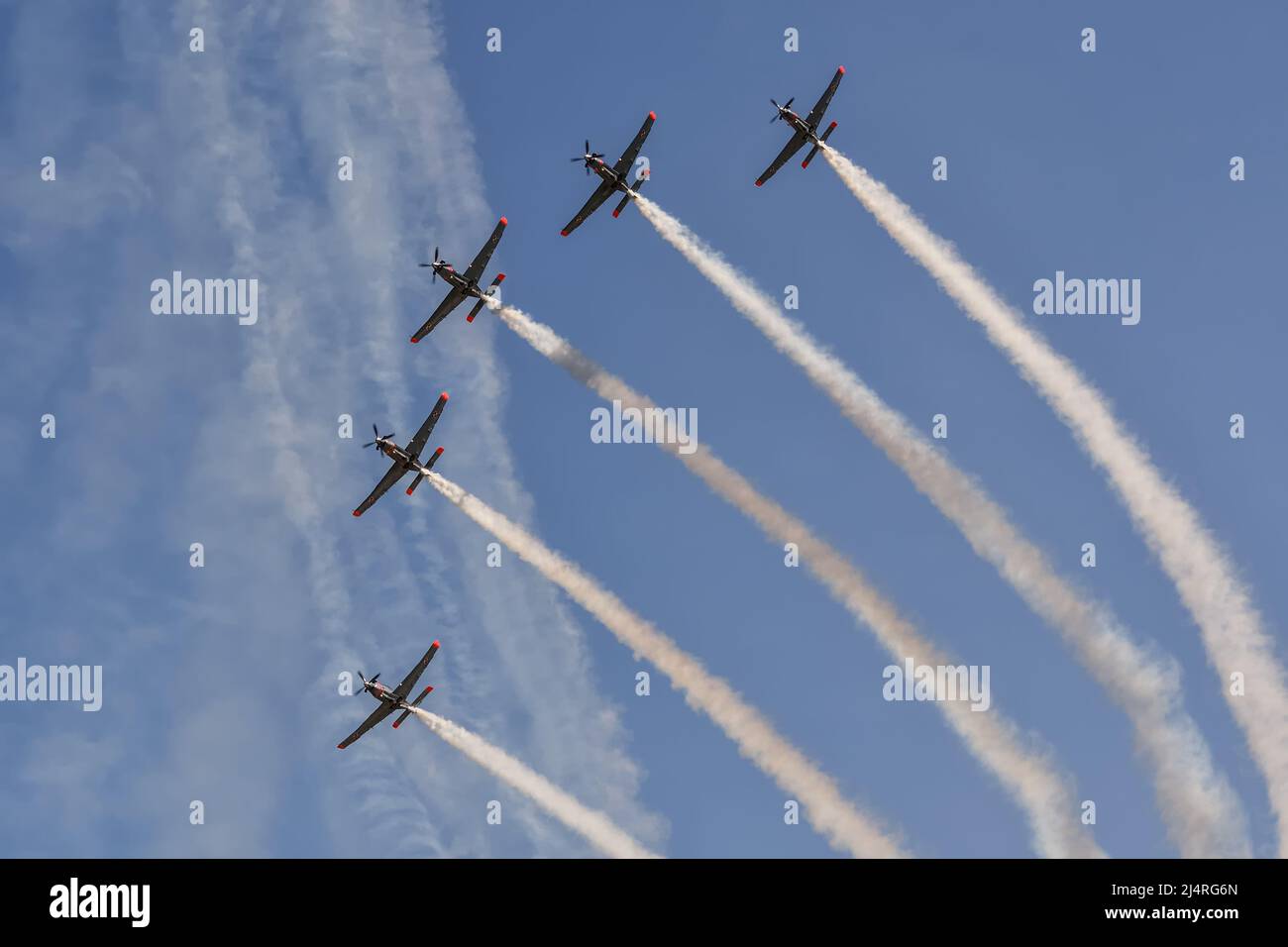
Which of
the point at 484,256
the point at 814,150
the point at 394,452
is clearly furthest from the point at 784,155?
the point at 394,452

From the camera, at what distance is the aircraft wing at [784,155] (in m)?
102

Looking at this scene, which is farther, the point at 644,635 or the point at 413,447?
the point at 413,447

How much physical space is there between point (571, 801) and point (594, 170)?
41336mm

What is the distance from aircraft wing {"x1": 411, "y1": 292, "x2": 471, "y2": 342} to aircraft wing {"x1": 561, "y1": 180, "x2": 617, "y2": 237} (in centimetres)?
867

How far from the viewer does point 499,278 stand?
9912cm

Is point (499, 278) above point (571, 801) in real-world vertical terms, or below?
above

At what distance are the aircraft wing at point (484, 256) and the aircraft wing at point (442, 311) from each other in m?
1.59

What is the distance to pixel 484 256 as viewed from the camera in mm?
99438

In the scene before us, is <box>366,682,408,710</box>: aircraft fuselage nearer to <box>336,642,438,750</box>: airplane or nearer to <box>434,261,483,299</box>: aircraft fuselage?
<box>336,642,438,750</box>: airplane

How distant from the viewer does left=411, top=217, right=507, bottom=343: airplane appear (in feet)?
325

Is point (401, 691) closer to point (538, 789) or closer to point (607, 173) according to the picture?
point (538, 789)
